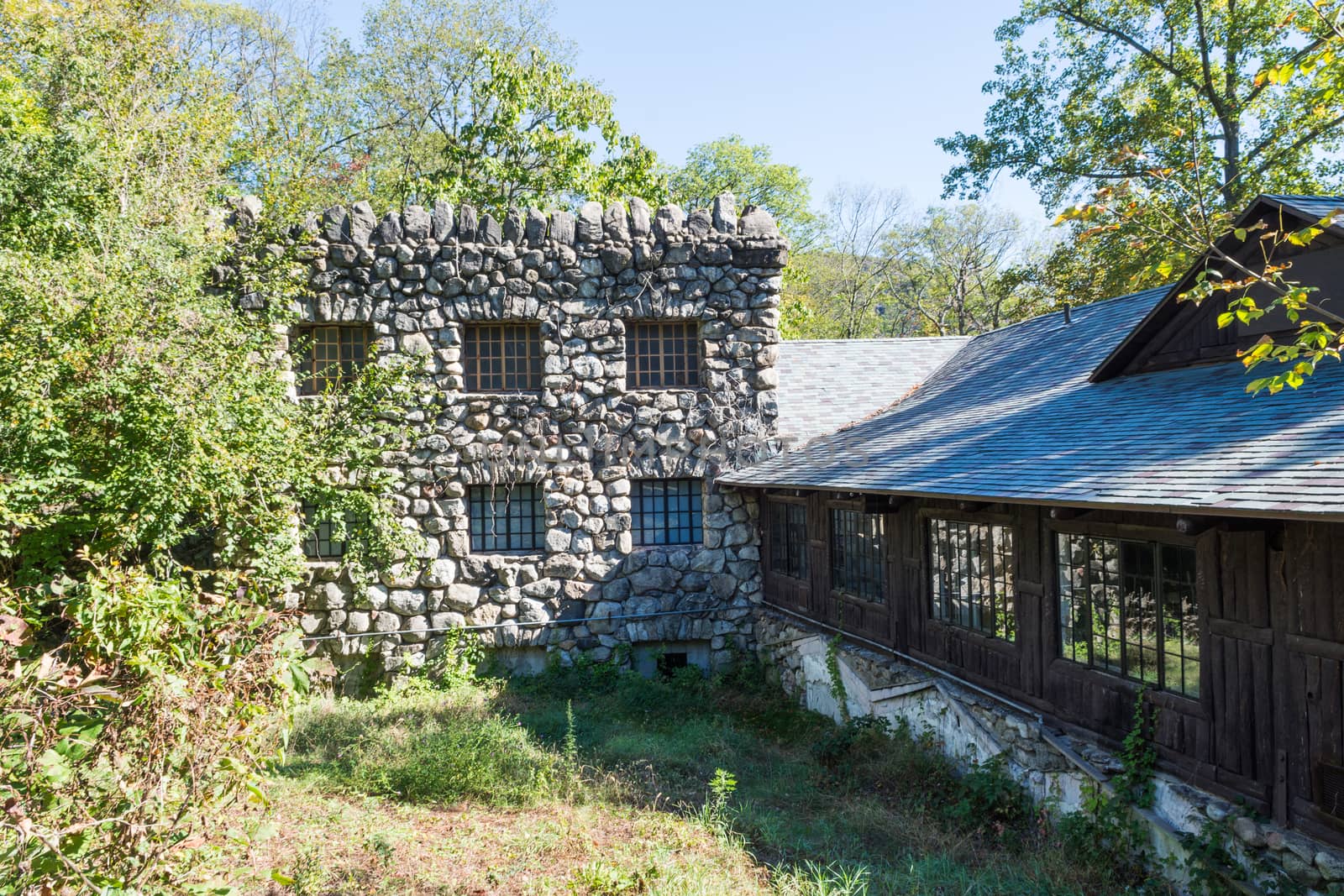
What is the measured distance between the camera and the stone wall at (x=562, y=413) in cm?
1154

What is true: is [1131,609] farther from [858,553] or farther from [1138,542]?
[858,553]

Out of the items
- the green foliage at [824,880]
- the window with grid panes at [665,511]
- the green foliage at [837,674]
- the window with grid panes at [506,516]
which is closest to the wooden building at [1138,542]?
the green foliage at [837,674]

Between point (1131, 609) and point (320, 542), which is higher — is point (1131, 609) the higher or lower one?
the lower one

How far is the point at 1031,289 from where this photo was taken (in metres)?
25.7

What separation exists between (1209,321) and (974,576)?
10.4 feet

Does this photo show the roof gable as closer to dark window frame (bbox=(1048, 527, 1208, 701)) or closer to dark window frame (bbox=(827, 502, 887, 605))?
dark window frame (bbox=(1048, 527, 1208, 701))

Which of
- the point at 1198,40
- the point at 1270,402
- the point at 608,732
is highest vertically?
the point at 1198,40

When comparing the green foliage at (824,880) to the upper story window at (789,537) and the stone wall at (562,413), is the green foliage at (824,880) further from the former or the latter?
the stone wall at (562,413)

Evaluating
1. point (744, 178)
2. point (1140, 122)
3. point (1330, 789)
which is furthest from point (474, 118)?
point (1330, 789)

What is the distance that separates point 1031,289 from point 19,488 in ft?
81.5

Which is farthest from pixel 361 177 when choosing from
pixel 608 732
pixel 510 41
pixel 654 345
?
pixel 608 732

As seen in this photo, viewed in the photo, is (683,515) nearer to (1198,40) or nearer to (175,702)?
(175,702)

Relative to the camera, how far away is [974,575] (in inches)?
329

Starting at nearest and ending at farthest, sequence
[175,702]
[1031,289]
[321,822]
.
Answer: [175,702]
[321,822]
[1031,289]
